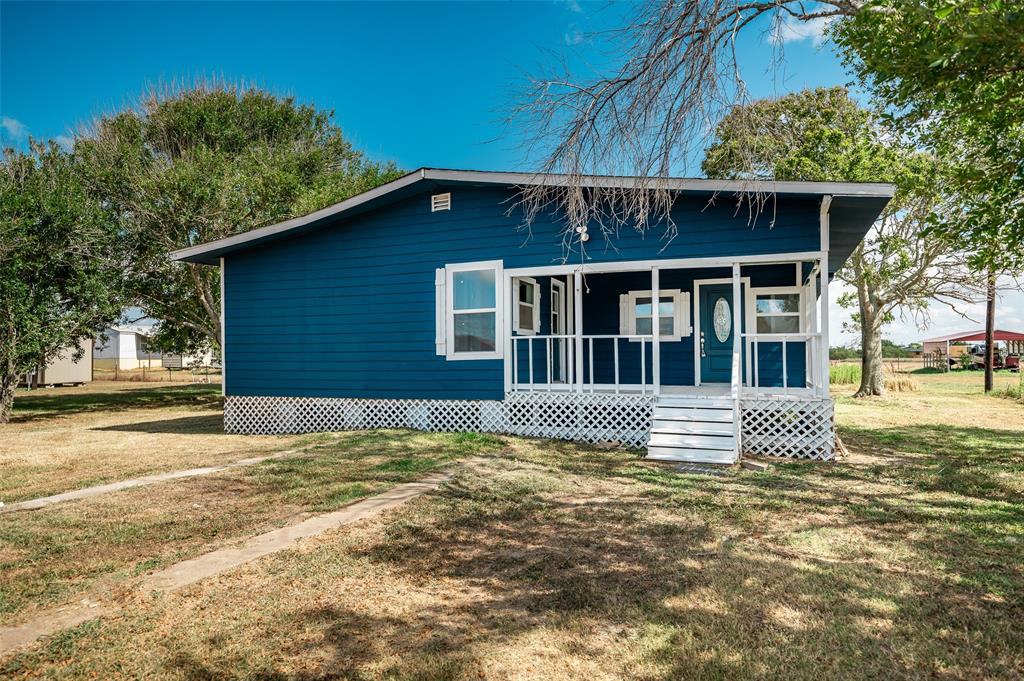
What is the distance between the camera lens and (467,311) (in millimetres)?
10922

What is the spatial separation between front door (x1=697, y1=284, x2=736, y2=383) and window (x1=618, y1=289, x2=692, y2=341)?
1.08 ft

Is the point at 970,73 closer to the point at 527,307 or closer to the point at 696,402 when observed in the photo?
the point at 696,402

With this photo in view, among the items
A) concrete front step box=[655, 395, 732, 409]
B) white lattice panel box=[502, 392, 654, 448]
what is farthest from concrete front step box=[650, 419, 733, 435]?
white lattice panel box=[502, 392, 654, 448]

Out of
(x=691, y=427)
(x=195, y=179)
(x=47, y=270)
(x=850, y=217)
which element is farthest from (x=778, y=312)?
(x=47, y=270)

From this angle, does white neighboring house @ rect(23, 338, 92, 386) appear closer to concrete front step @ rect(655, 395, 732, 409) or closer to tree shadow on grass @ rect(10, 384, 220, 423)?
tree shadow on grass @ rect(10, 384, 220, 423)

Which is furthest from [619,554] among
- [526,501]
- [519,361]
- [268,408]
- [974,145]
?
[974,145]

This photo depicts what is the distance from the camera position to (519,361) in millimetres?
11180

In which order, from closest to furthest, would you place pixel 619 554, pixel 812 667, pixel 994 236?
pixel 812 667 < pixel 619 554 < pixel 994 236

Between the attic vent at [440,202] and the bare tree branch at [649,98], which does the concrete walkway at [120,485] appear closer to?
the attic vent at [440,202]

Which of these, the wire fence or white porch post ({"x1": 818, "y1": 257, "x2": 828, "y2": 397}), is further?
the wire fence

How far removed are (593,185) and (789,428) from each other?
4.95 metres

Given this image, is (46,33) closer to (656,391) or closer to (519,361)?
(519,361)

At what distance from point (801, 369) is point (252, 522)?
9.69m

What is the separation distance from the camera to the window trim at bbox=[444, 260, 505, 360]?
10.6m
